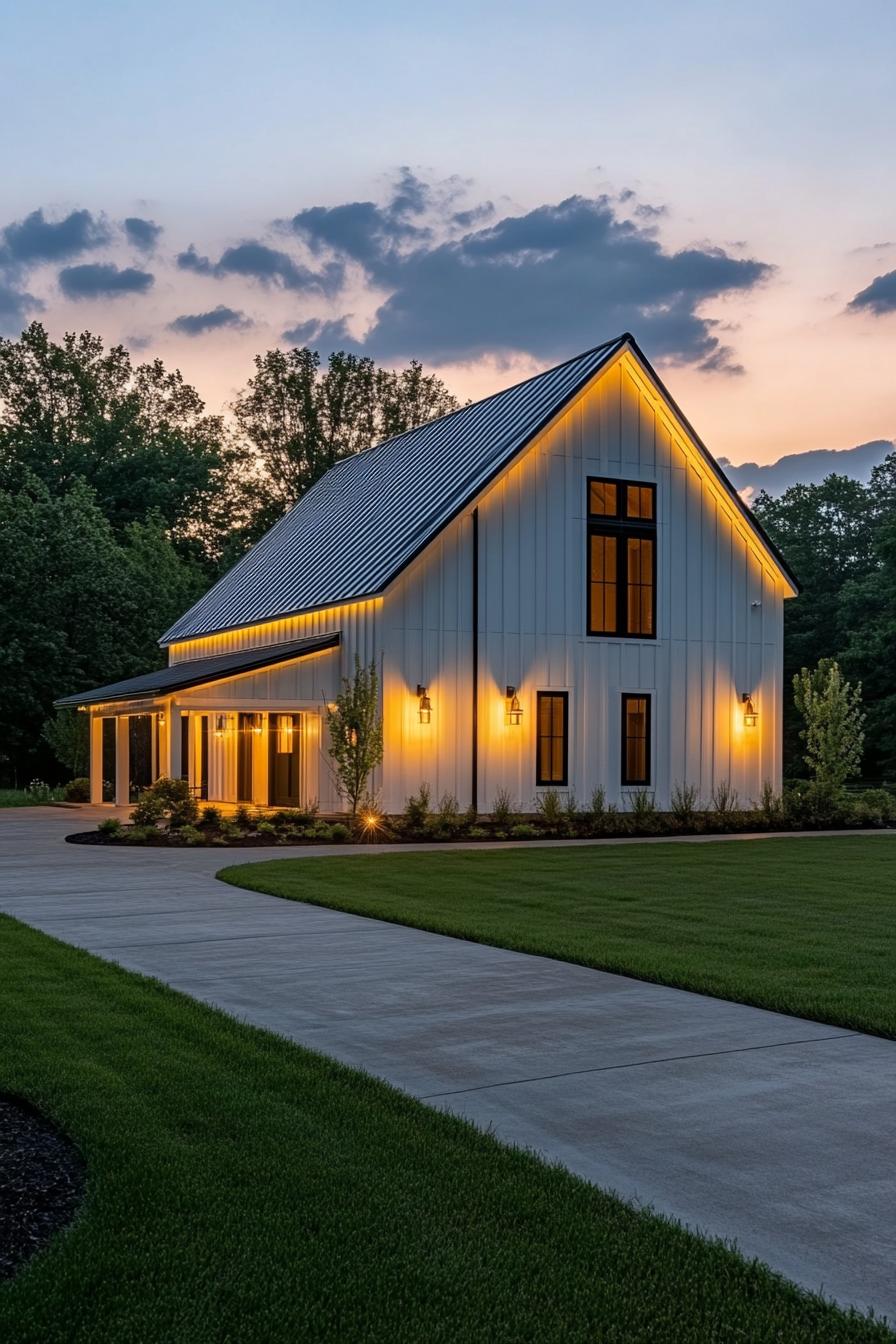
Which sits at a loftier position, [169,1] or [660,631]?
[169,1]

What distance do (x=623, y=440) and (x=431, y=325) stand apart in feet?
69.7

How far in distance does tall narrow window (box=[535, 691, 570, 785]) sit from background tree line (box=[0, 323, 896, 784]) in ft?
78.5

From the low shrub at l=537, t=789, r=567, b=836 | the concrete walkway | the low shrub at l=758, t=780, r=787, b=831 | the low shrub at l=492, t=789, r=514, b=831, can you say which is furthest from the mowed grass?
the low shrub at l=758, t=780, r=787, b=831

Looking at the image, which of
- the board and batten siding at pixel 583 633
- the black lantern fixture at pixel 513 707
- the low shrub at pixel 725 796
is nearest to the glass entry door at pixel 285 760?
the board and batten siding at pixel 583 633

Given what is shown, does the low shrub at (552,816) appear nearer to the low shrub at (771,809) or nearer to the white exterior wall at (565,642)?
the white exterior wall at (565,642)

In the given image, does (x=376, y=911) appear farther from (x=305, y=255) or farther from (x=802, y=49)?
(x=305, y=255)

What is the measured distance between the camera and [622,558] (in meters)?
25.6

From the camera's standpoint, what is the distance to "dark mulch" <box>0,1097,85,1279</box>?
422cm

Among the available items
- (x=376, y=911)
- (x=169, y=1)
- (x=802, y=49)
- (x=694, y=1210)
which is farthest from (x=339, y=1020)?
(x=802, y=49)

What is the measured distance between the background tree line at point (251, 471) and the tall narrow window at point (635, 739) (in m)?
24.2

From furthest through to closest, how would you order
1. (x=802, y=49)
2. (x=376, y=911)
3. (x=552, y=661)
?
(x=552, y=661) < (x=802, y=49) < (x=376, y=911)

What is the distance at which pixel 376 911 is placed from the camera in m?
11.8

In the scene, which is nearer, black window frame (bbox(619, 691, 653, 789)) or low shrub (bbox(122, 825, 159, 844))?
low shrub (bbox(122, 825, 159, 844))

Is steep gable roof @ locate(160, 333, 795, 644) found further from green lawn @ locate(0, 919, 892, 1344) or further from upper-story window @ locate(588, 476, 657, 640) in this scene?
green lawn @ locate(0, 919, 892, 1344)
